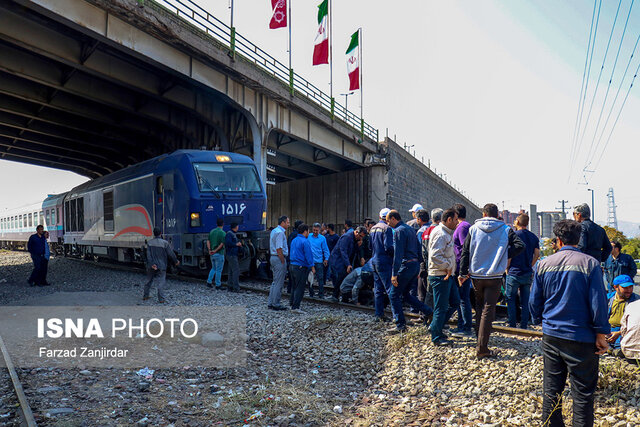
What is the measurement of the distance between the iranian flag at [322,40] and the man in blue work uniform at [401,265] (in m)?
17.1

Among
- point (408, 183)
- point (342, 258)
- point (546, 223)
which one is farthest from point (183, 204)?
point (546, 223)

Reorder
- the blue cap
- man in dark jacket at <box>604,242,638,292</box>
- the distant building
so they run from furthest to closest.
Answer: the distant building → man in dark jacket at <box>604,242,638,292</box> → the blue cap

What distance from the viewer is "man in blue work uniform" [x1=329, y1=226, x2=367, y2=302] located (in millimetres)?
9289

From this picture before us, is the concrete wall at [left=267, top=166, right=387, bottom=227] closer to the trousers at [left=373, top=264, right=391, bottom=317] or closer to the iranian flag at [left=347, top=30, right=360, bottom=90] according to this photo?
the iranian flag at [left=347, top=30, right=360, bottom=90]

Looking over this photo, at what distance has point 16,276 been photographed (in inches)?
609

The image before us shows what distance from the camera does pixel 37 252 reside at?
12.2m

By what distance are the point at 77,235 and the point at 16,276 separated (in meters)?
3.75

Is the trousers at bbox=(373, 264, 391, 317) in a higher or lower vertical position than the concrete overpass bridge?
lower

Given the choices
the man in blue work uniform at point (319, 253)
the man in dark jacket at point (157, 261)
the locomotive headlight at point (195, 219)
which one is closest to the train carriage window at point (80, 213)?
the locomotive headlight at point (195, 219)

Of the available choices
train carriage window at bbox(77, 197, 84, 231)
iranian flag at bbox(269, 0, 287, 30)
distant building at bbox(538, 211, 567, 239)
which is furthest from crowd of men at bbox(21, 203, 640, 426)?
distant building at bbox(538, 211, 567, 239)

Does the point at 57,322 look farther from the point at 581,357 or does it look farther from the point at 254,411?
the point at 581,357

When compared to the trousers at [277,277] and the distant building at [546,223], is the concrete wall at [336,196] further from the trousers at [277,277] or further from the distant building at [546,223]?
the distant building at [546,223]

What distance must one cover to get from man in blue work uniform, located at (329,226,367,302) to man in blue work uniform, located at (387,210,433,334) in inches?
117

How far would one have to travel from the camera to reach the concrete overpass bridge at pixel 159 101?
12.0 meters
